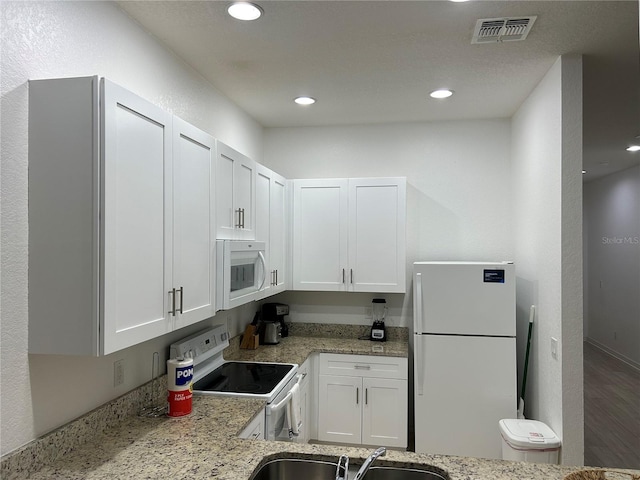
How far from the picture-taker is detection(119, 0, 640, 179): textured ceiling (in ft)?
6.66

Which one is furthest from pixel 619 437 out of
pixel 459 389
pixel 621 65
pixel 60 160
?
pixel 60 160

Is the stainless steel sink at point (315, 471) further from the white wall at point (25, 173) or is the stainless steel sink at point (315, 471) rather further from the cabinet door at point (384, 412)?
the cabinet door at point (384, 412)

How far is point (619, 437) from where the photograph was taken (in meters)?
4.02

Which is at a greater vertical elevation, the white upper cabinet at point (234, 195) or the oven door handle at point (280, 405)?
the white upper cabinet at point (234, 195)

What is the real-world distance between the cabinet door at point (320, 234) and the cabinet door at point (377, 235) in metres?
0.09

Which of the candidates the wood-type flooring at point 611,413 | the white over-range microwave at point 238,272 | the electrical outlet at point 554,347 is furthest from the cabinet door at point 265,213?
the wood-type flooring at point 611,413

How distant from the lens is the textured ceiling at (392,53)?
2029mm

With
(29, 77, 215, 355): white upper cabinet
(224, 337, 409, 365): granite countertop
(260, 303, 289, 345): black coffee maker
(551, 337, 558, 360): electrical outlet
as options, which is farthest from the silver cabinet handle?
(551, 337, 558, 360): electrical outlet

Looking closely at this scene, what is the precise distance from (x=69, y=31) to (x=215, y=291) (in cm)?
132

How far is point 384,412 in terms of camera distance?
347 cm

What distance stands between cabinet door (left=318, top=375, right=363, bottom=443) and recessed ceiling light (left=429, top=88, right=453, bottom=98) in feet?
7.36

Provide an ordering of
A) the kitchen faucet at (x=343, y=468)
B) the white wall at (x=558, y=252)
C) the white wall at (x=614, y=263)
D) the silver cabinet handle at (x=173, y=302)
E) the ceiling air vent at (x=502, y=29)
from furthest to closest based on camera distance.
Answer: the white wall at (x=614, y=263) < the white wall at (x=558, y=252) < the ceiling air vent at (x=502, y=29) < the silver cabinet handle at (x=173, y=302) < the kitchen faucet at (x=343, y=468)

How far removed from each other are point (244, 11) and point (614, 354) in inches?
296

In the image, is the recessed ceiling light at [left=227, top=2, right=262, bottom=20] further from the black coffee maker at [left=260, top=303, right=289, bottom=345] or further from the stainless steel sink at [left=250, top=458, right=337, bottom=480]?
the black coffee maker at [left=260, top=303, right=289, bottom=345]
